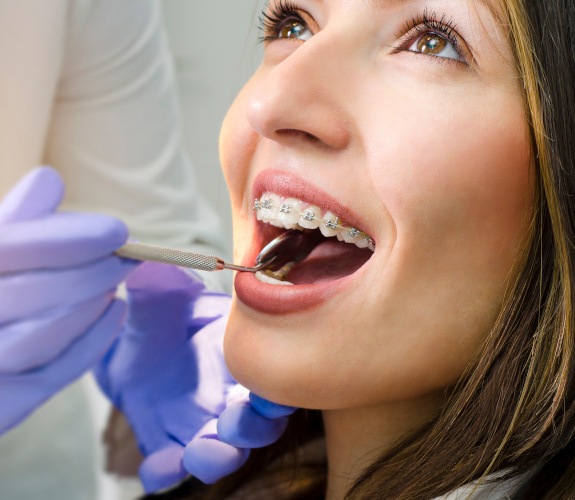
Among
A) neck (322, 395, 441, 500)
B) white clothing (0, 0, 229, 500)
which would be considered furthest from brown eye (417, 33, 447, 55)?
white clothing (0, 0, 229, 500)

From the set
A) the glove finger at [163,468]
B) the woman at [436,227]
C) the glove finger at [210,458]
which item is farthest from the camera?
the glove finger at [163,468]

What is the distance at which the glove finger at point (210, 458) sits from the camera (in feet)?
3.63

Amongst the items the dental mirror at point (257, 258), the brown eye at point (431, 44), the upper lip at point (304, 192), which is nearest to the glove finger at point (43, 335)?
the dental mirror at point (257, 258)

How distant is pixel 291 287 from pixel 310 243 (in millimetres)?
178

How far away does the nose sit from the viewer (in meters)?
0.90

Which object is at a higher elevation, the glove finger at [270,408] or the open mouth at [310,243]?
the open mouth at [310,243]

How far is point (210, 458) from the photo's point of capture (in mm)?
1104

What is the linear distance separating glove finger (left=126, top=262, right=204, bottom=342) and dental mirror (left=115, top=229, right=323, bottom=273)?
23 centimetres

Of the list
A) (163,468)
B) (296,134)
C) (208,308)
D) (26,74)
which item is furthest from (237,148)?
(26,74)

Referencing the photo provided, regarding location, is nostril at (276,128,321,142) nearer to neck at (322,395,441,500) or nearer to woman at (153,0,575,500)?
woman at (153,0,575,500)

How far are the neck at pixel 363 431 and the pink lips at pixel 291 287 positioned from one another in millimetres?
211

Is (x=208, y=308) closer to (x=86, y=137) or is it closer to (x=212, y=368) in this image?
(x=212, y=368)

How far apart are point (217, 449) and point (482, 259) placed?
0.46 m

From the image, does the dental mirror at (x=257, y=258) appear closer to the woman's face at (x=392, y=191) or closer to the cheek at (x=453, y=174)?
the woman's face at (x=392, y=191)
